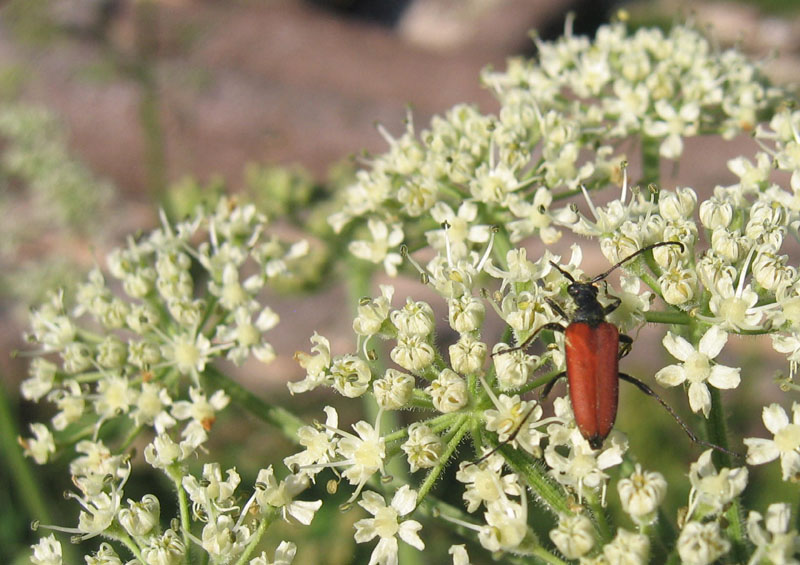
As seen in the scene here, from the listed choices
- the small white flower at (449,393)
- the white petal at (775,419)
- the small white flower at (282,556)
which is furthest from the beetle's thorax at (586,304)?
the small white flower at (282,556)

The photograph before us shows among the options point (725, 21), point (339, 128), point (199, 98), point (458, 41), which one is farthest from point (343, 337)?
point (725, 21)

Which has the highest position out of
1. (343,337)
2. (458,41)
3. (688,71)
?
(458,41)

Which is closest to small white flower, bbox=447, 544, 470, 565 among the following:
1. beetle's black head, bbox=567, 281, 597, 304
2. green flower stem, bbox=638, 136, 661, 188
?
beetle's black head, bbox=567, 281, 597, 304

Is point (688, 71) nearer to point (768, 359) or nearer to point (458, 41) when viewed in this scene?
point (768, 359)

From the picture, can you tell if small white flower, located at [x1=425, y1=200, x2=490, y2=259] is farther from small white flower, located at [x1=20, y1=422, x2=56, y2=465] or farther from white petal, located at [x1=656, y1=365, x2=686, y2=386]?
small white flower, located at [x1=20, y1=422, x2=56, y2=465]

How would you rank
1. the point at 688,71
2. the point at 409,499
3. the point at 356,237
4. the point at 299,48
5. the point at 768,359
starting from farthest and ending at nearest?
1. the point at 299,48
2. the point at 768,359
3. the point at 356,237
4. the point at 688,71
5. the point at 409,499

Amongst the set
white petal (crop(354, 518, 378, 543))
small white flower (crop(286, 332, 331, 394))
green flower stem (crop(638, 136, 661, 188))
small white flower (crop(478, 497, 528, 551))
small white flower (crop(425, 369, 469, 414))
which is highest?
green flower stem (crop(638, 136, 661, 188))
